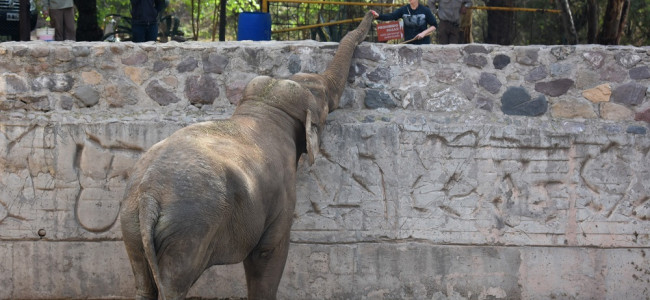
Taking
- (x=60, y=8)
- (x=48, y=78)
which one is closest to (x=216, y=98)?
(x=48, y=78)

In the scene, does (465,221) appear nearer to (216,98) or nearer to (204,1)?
(216,98)

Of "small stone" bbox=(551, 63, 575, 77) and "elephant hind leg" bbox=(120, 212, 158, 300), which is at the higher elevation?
"small stone" bbox=(551, 63, 575, 77)

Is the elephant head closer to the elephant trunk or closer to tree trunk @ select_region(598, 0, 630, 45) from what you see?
the elephant trunk

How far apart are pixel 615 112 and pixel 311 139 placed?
8.92 ft

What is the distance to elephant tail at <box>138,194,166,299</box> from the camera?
5309mm

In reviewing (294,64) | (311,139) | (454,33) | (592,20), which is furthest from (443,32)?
(311,139)

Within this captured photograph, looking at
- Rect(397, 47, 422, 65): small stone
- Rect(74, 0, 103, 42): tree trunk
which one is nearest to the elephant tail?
Rect(397, 47, 422, 65): small stone

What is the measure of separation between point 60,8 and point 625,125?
6.75 meters

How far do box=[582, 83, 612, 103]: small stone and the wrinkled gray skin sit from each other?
2.18 meters

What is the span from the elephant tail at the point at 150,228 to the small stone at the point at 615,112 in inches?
167

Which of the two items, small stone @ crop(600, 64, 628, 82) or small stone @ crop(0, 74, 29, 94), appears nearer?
small stone @ crop(0, 74, 29, 94)

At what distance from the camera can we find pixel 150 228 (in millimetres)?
→ 5320

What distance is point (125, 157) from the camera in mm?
7723

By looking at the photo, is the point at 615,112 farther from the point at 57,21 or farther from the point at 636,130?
the point at 57,21
